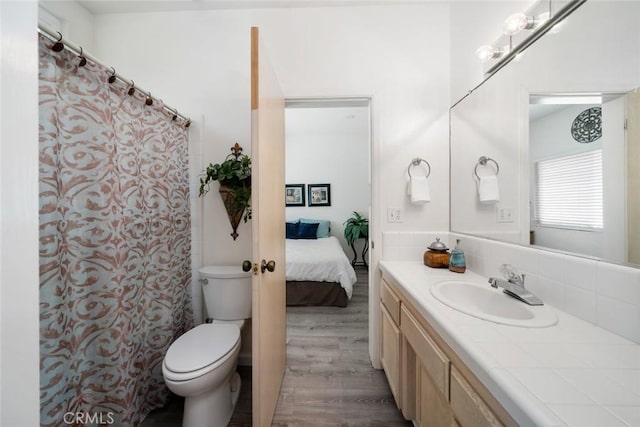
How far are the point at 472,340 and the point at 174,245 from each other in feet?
5.53

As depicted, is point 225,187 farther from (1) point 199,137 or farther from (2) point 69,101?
(2) point 69,101

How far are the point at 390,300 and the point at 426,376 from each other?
44 cm

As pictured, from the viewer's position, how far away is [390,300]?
1408 mm

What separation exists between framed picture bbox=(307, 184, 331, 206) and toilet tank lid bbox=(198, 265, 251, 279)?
3.16 m

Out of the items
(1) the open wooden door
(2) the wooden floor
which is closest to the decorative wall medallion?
(1) the open wooden door

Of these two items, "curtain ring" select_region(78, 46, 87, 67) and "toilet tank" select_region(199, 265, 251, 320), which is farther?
"toilet tank" select_region(199, 265, 251, 320)

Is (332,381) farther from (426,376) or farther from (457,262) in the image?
(457,262)

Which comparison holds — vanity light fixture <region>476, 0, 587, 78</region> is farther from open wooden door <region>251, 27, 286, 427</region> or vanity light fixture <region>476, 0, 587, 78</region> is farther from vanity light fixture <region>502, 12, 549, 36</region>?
open wooden door <region>251, 27, 286, 427</region>

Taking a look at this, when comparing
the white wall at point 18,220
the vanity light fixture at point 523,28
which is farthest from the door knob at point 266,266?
the vanity light fixture at point 523,28

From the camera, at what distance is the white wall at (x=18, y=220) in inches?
12.8

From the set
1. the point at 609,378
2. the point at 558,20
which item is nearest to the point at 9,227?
the point at 609,378

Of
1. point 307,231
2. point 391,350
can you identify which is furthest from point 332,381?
point 307,231

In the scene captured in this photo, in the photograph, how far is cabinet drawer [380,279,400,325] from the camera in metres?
1.28

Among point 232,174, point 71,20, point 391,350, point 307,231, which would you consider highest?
point 71,20
